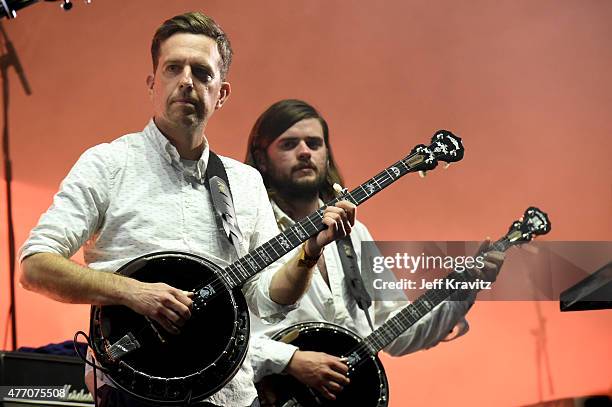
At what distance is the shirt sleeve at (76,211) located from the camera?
2.61m

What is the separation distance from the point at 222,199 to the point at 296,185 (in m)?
0.66

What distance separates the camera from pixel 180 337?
2.60 metres

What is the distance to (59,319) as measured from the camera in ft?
12.2

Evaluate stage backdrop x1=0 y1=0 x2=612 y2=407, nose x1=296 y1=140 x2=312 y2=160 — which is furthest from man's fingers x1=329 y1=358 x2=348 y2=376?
nose x1=296 y1=140 x2=312 y2=160

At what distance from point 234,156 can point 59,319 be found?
98 cm

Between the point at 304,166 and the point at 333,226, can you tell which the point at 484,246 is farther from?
the point at 333,226

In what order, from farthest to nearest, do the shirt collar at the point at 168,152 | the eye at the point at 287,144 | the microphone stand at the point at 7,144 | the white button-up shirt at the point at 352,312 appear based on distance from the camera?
the microphone stand at the point at 7,144, the eye at the point at 287,144, the white button-up shirt at the point at 352,312, the shirt collar at the point at 168,152

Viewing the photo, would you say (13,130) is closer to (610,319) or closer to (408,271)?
(408,271)

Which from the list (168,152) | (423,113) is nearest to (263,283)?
(168,152)

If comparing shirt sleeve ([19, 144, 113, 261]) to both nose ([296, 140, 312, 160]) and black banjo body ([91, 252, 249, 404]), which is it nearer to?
black banjo body ([91, 252, 249, 404])

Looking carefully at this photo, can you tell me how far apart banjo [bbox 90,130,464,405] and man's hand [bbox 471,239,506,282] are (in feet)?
3.54

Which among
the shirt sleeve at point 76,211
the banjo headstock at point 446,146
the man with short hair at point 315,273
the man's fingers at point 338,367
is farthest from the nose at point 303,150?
the shirt sleeve at point 76,211

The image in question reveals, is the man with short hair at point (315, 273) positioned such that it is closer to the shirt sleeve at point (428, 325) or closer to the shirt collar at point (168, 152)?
the shirt sleeve at point (428, 325)

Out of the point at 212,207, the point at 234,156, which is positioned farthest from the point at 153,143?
the point at 234,156
